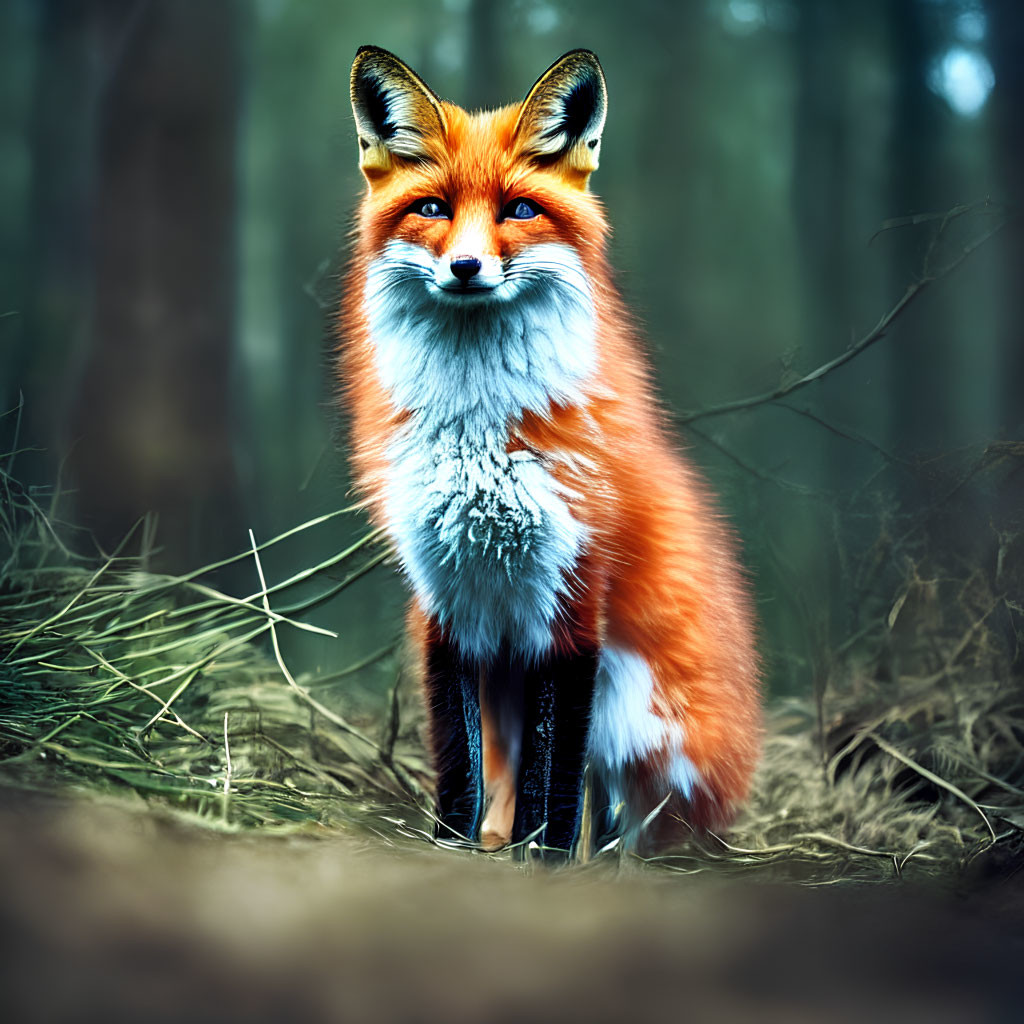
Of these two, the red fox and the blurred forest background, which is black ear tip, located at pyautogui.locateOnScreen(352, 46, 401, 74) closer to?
the red fox

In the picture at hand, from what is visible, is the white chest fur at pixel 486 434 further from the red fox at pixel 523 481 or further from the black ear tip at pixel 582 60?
the black ear tip at pixel 582 60

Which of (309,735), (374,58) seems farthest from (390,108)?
(309,735)

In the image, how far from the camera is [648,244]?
191 centimetres

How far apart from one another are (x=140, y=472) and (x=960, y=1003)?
5.48ft

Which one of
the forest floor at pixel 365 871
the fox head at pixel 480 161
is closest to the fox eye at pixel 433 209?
the fox head at pixel 480 161

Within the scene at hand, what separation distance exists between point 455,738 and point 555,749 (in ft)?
0.59

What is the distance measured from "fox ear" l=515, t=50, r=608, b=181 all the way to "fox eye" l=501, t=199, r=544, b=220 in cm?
9

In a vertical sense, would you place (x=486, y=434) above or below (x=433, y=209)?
below

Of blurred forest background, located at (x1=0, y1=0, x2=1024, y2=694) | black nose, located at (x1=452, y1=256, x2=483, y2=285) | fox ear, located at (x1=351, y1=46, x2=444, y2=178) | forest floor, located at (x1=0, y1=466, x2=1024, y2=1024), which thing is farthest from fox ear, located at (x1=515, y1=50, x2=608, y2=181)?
forest floor, located at (x1=0, y1=466, x2=1024, y2=1024)

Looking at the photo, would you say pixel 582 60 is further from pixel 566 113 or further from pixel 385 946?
pixel 385 946

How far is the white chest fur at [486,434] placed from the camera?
137 cm

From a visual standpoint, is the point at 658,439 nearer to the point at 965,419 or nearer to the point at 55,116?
the point at 965,419

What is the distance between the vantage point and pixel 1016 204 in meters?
1.79

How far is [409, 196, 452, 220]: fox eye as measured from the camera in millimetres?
1357
